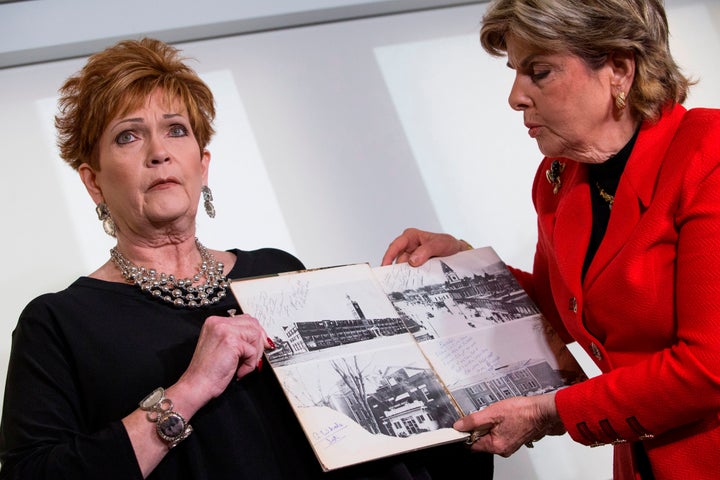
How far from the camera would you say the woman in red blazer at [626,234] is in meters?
1.58

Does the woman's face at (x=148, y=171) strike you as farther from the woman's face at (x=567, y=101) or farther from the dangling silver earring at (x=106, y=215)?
the woman's face at (x=567, y=101)

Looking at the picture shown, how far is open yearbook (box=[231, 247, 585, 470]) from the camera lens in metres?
1.65

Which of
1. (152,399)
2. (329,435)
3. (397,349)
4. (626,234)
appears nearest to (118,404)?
(152,399)

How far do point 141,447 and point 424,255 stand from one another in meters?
0.76

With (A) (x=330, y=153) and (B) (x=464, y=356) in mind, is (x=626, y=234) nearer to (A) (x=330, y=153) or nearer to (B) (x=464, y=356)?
(B) (x=464, y=356)

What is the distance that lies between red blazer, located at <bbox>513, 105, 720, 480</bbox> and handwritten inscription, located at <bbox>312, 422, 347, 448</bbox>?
0.41 meters

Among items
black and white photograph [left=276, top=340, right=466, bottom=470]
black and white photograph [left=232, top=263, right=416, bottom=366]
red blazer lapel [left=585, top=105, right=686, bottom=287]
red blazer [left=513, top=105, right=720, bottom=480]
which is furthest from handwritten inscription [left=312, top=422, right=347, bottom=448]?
red blazer lapel [left=585, top=105, right=686, bottom=287]

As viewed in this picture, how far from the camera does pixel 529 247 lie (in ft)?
10.3

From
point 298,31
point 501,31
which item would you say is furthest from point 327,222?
point 501,31

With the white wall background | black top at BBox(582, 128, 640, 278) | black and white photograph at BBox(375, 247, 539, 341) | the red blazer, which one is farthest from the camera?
the white wall background

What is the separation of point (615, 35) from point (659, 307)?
0.52m

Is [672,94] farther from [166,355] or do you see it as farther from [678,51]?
[678,51]

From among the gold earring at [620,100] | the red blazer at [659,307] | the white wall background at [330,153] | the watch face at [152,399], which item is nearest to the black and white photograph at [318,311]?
the watch face at [152,399]

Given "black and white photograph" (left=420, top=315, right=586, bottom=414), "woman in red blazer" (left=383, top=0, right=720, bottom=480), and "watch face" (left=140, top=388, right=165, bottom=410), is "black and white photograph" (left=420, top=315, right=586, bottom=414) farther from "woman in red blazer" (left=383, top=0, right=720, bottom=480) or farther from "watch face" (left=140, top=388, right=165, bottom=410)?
"watch face" (left=140, top=388, right=165, bottom=410)
